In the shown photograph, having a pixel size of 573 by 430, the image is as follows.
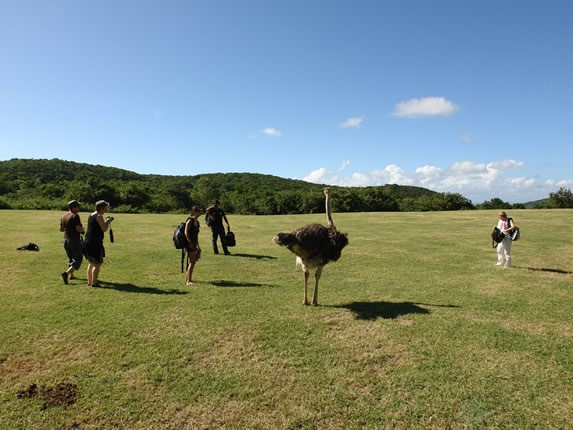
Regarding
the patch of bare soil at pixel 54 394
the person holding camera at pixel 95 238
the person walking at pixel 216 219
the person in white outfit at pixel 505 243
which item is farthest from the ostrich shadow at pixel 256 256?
the patch of bare soil at pixel 54 394

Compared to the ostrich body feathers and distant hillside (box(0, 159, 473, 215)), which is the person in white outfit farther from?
distant hillside (box(0, 159, 473, 215))

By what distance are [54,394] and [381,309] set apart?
6.54 m

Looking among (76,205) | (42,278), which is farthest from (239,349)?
(42,278)

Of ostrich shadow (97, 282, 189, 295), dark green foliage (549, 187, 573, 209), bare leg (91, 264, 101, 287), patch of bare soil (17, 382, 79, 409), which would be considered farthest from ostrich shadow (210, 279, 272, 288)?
dark green foliage (549, 187, 573, 209)

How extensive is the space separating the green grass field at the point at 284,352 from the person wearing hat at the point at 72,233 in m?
→ 0.52

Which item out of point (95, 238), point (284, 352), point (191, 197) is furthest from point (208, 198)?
point (284, 352)

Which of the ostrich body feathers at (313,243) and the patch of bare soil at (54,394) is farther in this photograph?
the ostrich body feathers at (313,243)

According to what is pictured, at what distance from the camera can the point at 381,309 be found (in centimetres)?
863

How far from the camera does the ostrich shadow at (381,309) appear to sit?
8133 mm

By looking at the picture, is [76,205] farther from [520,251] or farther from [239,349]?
[520,251]

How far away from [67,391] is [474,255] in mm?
16513

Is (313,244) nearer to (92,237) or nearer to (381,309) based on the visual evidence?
(381,309)

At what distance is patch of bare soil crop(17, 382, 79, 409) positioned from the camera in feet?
15.9

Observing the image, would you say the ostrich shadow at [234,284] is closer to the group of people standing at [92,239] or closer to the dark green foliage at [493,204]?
the group of people standing at [92,239]
